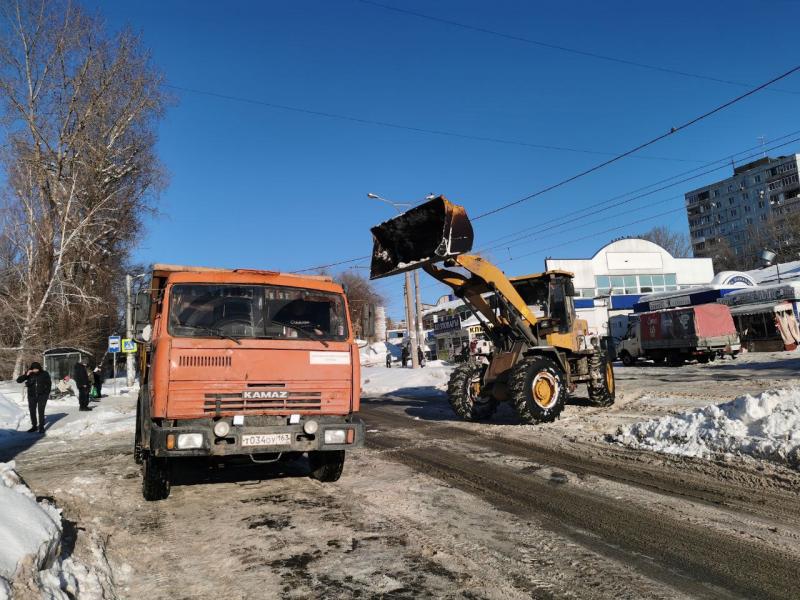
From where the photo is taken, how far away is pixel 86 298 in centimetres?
2680

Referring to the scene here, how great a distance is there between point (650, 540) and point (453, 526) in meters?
1.68

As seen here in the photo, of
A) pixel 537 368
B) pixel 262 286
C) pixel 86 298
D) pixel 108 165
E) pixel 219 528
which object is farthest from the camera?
pixel 108 165

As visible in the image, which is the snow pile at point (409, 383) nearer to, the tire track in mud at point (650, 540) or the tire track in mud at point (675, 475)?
the tire track in mud at point (675, 475)

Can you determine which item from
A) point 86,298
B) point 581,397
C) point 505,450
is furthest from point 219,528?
point 86,298

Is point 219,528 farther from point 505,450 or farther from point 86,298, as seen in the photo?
point 86,298

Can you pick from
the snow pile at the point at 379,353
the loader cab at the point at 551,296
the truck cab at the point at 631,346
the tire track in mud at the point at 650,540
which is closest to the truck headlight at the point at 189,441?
the tire track in mud at the point at 650,540

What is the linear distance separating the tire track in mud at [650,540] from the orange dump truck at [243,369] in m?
1.89

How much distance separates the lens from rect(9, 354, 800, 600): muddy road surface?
3828mm

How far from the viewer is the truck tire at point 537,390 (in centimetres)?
1057

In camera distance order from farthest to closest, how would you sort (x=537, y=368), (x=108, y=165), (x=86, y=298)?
(x=108, y=165), (x=86, y=298), (x=537, y=368)

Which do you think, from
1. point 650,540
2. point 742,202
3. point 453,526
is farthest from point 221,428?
point 742,202

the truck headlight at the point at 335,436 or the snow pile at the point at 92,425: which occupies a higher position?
the truck headlight at the point at 335,436

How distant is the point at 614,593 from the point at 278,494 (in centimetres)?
407

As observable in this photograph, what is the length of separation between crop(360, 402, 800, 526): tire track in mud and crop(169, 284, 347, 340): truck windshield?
3.74 meters
